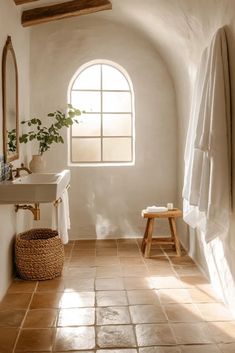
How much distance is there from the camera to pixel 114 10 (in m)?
3.89

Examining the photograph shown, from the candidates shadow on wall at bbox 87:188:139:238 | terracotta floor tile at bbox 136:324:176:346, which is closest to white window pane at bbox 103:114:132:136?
shadow on wall at bbox 87:188:139:238

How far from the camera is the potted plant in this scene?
12.6 feet

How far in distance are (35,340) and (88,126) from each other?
2.77 meters

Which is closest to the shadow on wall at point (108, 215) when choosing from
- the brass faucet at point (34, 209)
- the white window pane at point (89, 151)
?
the white window pane at point (89, 151)

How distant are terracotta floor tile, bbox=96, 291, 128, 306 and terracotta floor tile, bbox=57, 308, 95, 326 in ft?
0.48

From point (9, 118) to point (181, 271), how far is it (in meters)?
1.86

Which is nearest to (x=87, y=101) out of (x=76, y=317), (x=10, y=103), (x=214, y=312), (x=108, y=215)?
(x=108, y=215)

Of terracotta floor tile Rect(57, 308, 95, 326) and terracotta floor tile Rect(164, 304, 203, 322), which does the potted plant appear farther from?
terracotta floor tile Rect(164, 304, 203, 322)

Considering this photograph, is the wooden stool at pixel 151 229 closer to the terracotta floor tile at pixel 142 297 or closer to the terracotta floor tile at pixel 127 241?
the terracotta floor tile at pixel 127 241

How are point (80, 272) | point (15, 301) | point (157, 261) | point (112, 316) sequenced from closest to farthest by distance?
1. point (112, 316)
2. point (15, 301)
3. point (80, 272)
4. point (157, 261)

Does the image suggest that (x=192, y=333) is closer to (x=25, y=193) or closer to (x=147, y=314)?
(x=147, y=314)

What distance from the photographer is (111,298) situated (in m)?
2.80

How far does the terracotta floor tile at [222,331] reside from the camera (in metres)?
2.20

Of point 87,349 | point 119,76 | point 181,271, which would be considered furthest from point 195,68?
point 87,349
